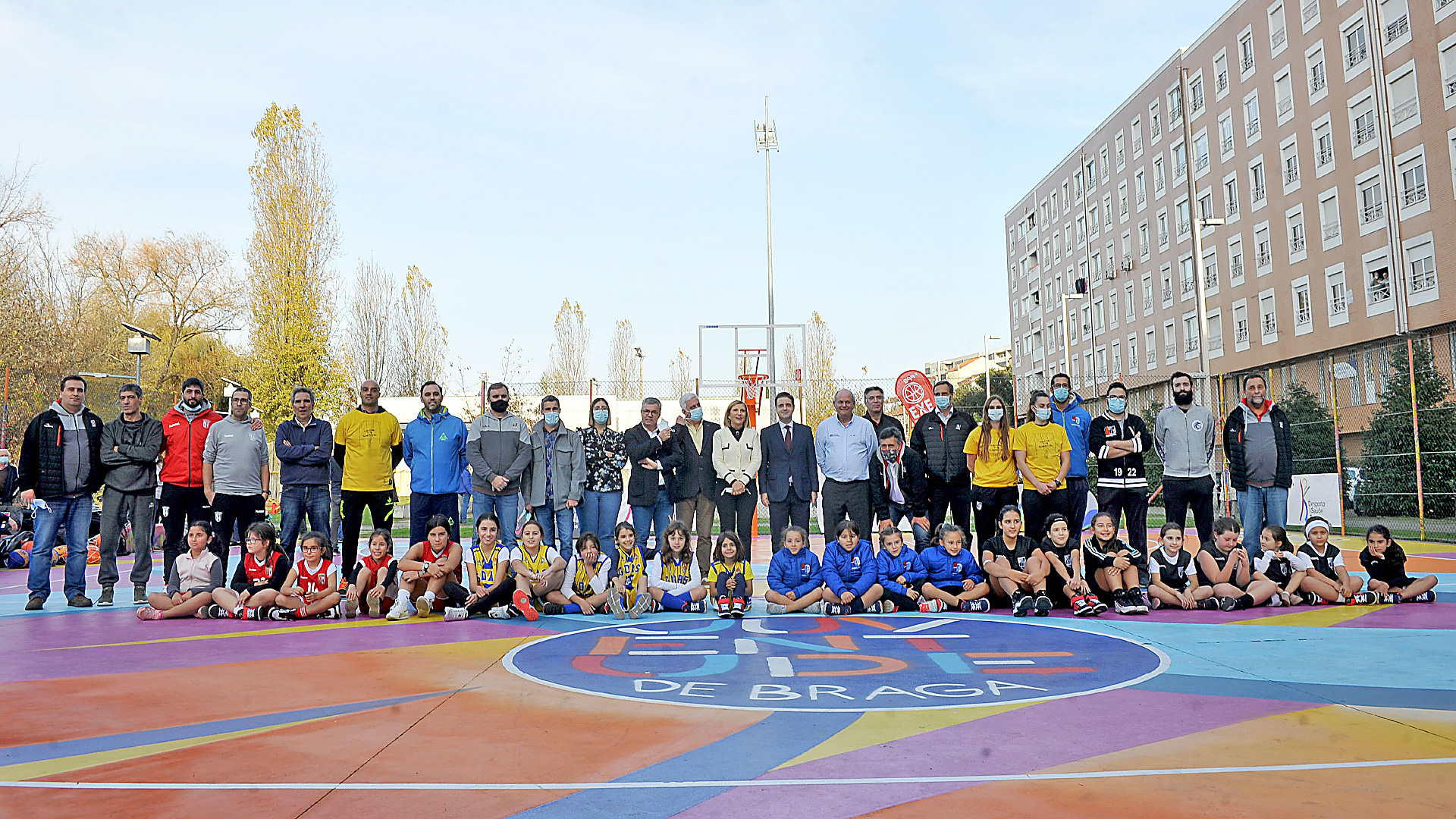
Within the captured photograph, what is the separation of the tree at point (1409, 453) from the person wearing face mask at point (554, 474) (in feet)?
39.0

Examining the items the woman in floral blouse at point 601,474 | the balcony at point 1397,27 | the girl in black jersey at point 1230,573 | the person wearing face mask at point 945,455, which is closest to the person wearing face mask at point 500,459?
the woman in floral blouse at point 601,474

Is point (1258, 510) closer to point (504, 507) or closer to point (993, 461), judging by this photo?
point (993, 461)

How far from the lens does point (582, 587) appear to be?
7.92m

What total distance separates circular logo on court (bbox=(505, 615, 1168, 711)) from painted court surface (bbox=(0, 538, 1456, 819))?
0.09 feet

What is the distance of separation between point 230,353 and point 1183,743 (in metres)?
39.9

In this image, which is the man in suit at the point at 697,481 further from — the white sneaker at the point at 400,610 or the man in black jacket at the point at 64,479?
the man in black jacket at the point at 64,479

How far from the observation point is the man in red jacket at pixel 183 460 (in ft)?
27.6

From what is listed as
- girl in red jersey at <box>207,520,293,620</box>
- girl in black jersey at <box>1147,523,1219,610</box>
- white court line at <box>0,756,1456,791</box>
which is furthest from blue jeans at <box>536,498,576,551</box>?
white court line at <box>0,756,1456,791</box>

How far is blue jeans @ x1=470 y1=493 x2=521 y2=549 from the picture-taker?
8.93 m

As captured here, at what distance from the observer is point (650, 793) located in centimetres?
313

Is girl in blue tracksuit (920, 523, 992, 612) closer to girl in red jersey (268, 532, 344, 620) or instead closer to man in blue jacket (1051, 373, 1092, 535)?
man in blue jacket (1051, 373, 1092, 535)

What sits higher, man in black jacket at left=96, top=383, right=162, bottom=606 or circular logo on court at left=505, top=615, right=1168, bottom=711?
man in black jacket at left=96, top=383, right=162, bottom=606

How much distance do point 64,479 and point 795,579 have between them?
6054mm

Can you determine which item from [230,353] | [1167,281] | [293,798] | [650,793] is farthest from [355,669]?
[1167,281]
